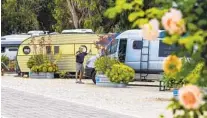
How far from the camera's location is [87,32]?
96.5ft

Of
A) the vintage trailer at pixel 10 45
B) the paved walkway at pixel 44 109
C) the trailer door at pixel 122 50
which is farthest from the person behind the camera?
the vintage trailer at pixel 10 45

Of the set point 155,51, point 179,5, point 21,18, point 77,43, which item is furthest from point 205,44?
point 21,18

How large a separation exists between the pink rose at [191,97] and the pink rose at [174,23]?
0.31m

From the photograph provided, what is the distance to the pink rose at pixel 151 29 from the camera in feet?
10.3

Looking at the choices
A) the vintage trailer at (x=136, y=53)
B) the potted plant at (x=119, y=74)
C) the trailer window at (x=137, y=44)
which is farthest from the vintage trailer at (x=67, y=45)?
the potted plant at (x=119, y=74)

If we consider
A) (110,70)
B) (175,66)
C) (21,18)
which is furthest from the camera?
(21,18)

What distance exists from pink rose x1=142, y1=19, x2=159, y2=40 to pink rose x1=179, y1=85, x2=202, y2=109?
1.17 ft

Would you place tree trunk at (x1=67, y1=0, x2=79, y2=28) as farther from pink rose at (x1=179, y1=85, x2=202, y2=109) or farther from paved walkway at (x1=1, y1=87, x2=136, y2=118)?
pink rose at (x1=179, y1=85, x2=202, y2=109)

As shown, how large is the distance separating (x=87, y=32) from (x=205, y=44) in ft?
86.9

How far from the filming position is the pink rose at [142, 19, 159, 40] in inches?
124

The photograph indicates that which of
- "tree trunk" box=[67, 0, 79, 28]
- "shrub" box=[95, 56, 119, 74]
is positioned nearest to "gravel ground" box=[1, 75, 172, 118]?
"shrub" box=[95, 56, 119, 74]

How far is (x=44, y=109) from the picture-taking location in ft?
44.1

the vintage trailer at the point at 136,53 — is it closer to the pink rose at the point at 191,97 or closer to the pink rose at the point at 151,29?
the pink rose at the point at 151,29

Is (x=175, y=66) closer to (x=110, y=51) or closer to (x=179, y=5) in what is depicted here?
(x=179, y=5)
